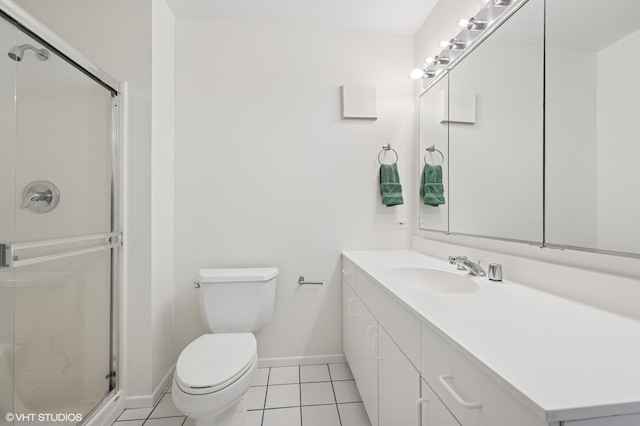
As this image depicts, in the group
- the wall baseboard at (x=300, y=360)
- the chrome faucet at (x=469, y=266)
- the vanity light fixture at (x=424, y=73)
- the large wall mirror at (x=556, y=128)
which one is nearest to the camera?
the large wall mirror at (x=556, y=128)

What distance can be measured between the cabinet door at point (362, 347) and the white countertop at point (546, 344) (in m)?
0.42

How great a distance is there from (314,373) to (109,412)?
1.15 metres

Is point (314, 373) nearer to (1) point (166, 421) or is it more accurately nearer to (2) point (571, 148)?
(1) point (166, 421)

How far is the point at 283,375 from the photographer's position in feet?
5.85

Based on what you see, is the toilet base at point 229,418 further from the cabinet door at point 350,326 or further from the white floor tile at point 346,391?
the cabinet door at point 350,326

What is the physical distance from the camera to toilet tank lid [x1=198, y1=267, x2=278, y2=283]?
5.22 feet

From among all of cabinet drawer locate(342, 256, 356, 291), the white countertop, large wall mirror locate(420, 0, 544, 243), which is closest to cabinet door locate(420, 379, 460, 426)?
the white countertop

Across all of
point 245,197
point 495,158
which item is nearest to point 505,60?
point 495,158

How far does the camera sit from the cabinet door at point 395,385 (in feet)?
2.74

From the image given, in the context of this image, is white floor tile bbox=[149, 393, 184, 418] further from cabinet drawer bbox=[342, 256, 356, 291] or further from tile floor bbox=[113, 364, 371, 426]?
cabinet drawer bbox=[342, 256, 356, 291]

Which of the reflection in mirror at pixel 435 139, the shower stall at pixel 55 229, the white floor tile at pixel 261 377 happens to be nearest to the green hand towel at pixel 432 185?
the reflection in mirror at pixel 435 139

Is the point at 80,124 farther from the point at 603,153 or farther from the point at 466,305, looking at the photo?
the point at 603,153

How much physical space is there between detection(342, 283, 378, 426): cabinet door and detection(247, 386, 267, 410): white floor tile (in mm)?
564

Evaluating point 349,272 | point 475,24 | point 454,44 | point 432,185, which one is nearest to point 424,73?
point 454,44
